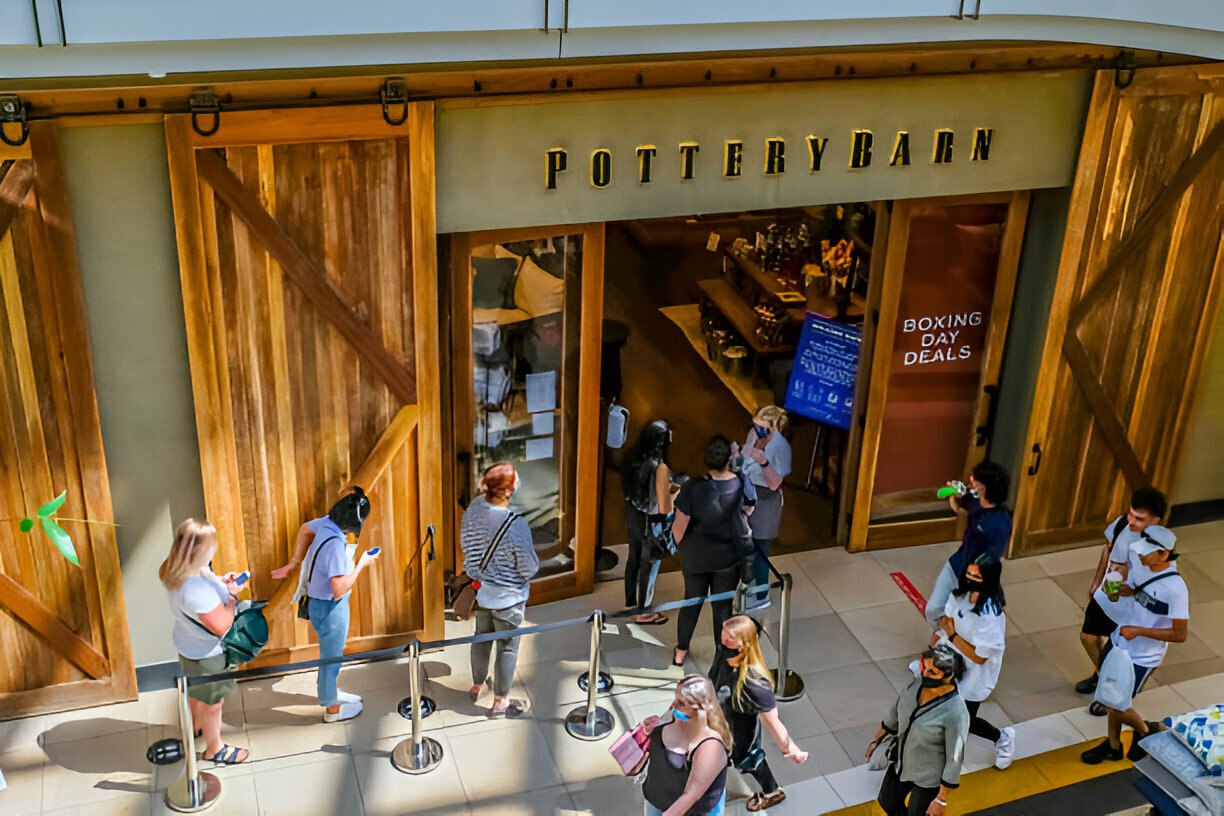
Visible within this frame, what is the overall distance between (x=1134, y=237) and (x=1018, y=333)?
1.03 m

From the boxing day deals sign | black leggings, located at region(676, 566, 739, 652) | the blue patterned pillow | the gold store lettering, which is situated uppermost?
the gold store lettering

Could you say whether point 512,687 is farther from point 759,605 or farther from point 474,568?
point 759,605

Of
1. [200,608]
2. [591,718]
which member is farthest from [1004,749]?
[200,608]

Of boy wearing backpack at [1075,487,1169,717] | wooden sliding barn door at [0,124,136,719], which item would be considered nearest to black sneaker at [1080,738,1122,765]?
boy wearing backpack at [1075,487,1169,717]

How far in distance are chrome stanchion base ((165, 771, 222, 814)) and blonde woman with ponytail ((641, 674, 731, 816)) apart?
8.56 feet

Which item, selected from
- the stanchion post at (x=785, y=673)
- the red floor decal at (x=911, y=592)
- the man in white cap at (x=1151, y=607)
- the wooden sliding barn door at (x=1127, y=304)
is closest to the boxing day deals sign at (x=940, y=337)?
the wooden sliding barn door at (x=1127, y=304)

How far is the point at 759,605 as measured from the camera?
8.26m

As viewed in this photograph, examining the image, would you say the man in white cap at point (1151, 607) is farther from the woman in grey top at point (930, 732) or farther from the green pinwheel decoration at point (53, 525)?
the green pinwheel decoration at point (53, 525)

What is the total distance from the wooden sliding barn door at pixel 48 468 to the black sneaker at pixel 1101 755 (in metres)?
5.78

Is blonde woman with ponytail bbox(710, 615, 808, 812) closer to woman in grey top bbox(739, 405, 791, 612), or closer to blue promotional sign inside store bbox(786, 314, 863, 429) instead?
woman in grey top bbox(739, 405, 791, 612)

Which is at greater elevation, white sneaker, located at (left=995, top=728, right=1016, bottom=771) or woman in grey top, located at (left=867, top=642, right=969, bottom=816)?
woman in grey top, located at (left=867, top=642, right=969, bottom=816)

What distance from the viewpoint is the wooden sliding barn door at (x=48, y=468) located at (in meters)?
6.62

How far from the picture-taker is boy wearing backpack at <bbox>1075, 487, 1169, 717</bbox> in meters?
7.52

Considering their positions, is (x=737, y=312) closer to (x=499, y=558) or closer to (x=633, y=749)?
(x=499, y=558)
